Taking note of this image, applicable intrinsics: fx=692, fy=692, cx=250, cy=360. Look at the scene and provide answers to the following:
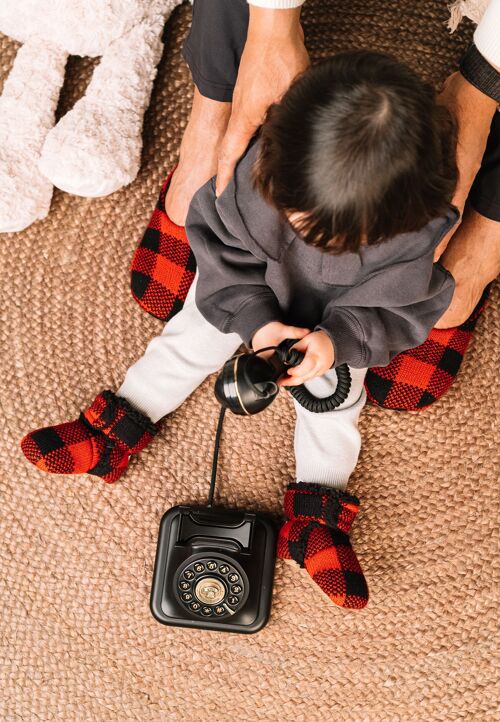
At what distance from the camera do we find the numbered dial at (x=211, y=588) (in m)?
0.85

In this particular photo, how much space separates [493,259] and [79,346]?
56 cm

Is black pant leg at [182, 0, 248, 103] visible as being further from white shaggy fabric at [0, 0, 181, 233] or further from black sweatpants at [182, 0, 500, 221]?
white shaggy fabric at [0, 0, 181, 233]

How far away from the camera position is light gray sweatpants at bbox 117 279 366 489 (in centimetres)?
85

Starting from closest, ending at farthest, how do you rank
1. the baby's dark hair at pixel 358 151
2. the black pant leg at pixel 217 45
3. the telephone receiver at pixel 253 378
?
the baby's dark hair at pixel 358 151 < the telephone receiver at pixel 253 378 < the black pant leg at pixel 217 45

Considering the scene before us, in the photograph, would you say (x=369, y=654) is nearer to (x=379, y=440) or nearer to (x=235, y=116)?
(x=379, y=440)

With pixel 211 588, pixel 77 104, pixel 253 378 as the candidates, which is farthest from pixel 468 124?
pixel 211 588

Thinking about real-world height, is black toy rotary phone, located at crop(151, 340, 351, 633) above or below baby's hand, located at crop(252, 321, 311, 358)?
below

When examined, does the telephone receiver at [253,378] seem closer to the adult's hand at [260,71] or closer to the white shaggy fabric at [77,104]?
the adult's hand at [260,71]

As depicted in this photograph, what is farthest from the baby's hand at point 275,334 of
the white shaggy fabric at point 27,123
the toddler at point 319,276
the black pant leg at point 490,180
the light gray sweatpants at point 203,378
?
the white shaggy fabric at point 27,123

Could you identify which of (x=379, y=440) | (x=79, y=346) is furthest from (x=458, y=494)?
(x=79, y=346)

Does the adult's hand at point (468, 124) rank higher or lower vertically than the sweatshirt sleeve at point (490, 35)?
lower

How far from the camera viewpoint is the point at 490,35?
70cm

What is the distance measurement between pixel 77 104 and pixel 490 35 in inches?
20.3

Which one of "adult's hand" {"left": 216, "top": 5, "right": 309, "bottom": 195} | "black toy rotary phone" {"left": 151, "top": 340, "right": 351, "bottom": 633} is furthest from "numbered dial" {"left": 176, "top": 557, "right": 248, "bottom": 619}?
"adult's hand" {"left": 216, "top": 5, "right": 309, "bottom": 195}
